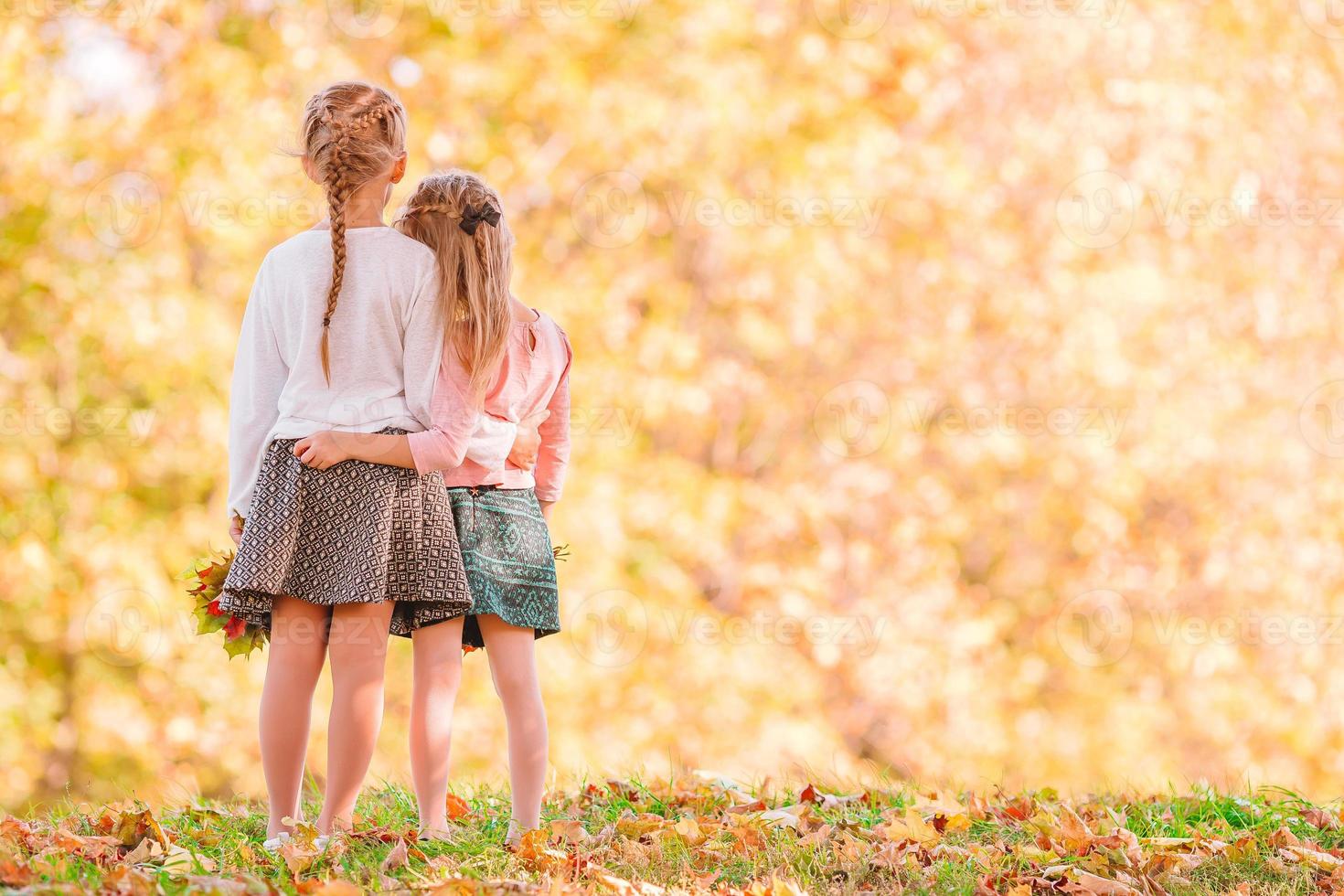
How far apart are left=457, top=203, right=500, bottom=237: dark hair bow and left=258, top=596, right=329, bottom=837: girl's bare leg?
2.68 ft

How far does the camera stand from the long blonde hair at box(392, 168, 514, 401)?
269 cm

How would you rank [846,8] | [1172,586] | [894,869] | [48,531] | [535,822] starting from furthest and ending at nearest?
[1172,586] → [846,8] → [48,531] → [535,822] → [894,869]

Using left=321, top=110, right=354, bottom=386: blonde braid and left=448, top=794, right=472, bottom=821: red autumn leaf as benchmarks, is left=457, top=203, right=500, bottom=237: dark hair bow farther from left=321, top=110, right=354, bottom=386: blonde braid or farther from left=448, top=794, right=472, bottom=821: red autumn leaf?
left=448, top=794, right=472, bottom=821: red autumn leaf

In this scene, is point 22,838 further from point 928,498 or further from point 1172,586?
point 1172,586

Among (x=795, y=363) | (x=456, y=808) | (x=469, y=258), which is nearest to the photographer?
(x=469, y=258)

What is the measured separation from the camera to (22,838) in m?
2.75

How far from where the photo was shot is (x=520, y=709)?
2834 mm

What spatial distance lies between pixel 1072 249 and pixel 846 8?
2005 millimetres

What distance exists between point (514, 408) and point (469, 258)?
34cm

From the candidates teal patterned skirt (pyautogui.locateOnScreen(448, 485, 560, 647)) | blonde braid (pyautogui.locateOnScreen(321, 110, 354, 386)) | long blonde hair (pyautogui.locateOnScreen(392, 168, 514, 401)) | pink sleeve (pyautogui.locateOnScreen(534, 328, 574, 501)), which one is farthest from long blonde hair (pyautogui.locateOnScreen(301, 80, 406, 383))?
pink sleeve (pyautogui.locateOnScreen(534, 328, 574, 501))

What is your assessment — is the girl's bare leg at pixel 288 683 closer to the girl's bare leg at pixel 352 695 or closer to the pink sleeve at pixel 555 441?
the girl's bare leg at pixel 352 695

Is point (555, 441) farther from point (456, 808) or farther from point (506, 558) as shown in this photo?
point (456, 808)

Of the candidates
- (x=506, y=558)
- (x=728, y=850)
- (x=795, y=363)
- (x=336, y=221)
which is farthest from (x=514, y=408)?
(x=795, y=363)

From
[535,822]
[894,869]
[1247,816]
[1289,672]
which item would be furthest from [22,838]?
[1289,672]
